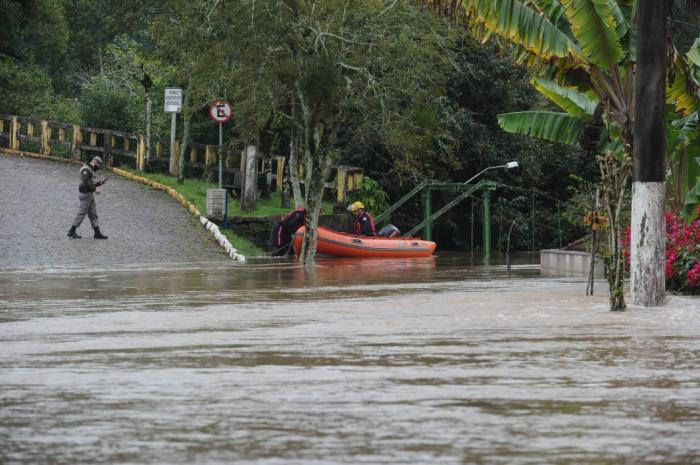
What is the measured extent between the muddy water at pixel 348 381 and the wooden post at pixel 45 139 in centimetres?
3385

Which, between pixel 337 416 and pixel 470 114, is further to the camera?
pixel 470 114

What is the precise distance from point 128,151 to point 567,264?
24007 mm

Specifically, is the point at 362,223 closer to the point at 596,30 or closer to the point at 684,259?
the point at 596,30

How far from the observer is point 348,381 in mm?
10008

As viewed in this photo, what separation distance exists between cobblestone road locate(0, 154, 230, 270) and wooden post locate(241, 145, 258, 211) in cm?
219

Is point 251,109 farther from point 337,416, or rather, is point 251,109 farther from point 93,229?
point 337,416

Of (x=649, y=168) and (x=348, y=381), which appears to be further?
(x=649, y=168)

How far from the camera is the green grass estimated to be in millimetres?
38125

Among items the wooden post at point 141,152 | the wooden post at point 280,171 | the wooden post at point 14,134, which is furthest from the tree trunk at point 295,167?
the wooden post at point 14,134

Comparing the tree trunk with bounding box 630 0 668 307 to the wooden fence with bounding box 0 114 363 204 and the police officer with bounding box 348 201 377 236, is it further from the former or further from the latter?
the wooden fence with bounding box 0 114 363 204

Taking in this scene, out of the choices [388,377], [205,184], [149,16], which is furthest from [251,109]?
[388,377]

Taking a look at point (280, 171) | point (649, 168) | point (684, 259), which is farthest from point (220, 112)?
point (649, 168)

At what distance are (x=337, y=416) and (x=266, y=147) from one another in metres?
39.5

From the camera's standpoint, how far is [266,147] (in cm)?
4762
